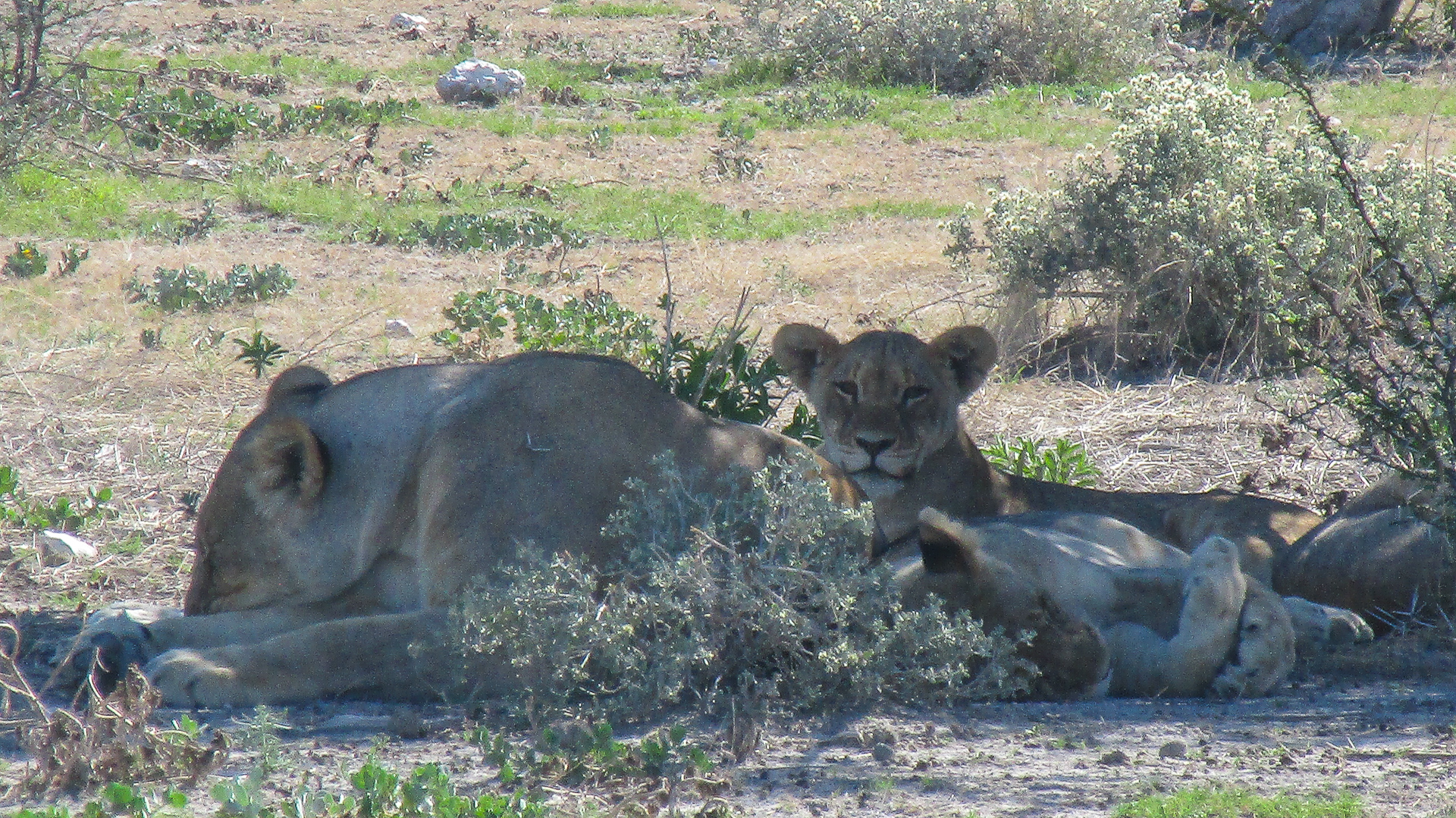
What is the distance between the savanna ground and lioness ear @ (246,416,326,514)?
0.65m

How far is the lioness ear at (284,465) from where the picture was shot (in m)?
4.26

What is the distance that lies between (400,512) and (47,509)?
7.24 ft

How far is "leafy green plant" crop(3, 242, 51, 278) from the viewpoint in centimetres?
986

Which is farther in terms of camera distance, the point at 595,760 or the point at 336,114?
the point at 336,114

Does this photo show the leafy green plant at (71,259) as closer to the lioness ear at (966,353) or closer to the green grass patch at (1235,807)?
the lioness ear at (966,353)

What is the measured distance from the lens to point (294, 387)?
183 inches

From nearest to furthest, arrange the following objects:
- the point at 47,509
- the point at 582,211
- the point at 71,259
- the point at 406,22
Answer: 1. the point at 47,509
2. the point at 71,259
3. the point at 582,211
4. the point at 406,22

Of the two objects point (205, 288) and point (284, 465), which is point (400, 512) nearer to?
point (284, 465)

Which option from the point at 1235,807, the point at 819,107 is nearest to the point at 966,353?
the point at 1235,807

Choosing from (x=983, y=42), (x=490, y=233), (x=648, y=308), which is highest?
(x=983, y=42)

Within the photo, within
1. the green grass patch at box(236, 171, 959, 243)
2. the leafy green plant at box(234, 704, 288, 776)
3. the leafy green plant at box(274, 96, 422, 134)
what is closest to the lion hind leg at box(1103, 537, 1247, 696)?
the leafy green plant at box(234, 704, 288, 776)

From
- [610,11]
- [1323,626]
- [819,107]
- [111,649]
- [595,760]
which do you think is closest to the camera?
[595,760]

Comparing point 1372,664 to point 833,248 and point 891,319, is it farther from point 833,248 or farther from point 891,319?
point 833,248

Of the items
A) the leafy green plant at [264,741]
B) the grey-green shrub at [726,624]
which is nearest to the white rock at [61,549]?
the grey-green shrub at [726,624]
